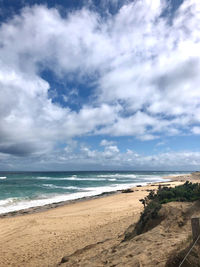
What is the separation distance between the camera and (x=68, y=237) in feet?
33.8

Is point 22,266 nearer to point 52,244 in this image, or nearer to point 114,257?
point 52,244

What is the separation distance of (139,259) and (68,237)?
6.23 meters

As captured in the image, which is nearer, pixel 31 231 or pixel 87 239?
pixel 87 239

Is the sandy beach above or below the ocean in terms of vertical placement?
above

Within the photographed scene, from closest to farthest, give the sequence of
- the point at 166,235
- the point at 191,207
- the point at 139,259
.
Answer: the point at 139,259 < the point at 166,235 < the point at 191,207

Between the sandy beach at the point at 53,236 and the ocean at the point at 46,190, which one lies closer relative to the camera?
the sandy beach at the point at 53,236

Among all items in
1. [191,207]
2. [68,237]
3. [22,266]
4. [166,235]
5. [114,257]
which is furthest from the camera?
[68,237]

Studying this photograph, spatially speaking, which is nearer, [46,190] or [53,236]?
[53,236]

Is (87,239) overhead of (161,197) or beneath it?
beneath

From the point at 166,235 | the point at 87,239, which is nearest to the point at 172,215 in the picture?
the point at 166,235

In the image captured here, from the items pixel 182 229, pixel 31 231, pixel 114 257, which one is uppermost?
pixel 182 229

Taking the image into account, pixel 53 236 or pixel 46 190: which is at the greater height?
pixel 53 236

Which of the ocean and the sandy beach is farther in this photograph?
the ocean

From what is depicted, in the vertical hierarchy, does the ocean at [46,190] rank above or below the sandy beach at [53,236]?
below
